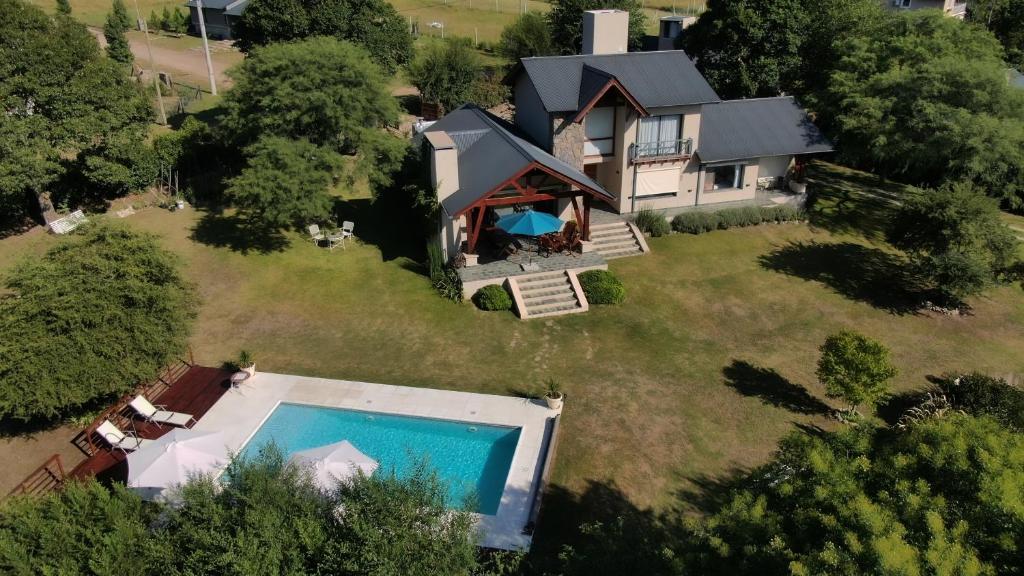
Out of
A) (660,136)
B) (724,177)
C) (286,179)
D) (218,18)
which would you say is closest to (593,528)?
(286,179)

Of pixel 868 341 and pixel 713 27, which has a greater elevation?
pixel 713 27

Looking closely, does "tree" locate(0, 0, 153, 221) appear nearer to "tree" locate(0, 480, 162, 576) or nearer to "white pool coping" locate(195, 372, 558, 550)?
"white pool coping" locate(195, 372, 558, 550)

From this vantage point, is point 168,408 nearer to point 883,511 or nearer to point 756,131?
point 883,511

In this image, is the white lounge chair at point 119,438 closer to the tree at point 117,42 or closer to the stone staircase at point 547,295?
the stone staircase at point 547,295

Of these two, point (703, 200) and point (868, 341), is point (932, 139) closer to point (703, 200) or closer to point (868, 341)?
point (703, 200)

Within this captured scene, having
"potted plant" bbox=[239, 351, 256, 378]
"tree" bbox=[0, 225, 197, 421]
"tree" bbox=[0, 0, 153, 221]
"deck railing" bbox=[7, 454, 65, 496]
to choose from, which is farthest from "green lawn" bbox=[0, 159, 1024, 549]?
"deck railing" bbox=[7, 454, 65, 496]

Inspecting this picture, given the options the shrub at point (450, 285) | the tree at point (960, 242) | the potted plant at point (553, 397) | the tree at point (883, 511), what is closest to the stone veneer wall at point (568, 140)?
the shrub at point (450, 285)

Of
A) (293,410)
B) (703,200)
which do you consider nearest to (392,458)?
(293,410)

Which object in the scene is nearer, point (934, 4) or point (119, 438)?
point (119, 438)
